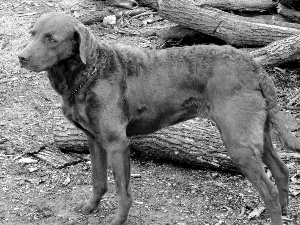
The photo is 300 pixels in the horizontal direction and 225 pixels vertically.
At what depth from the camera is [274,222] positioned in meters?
5.39

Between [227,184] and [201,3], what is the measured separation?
4239 millimetres

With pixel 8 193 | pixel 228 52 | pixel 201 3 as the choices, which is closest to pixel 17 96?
pixel 8 193

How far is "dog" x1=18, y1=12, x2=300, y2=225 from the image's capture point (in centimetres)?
516

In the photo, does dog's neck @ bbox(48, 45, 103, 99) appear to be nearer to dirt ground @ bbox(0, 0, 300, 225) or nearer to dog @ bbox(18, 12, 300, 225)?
dog @ bbox(18, 12, 300, 225)

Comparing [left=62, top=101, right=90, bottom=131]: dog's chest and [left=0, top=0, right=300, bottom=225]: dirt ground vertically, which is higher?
[left=62, top=101, right=90, bottom=131]: dog's chest

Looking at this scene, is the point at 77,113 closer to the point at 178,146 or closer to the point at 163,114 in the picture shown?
the point at 163,114

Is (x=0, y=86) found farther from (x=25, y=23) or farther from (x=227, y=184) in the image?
(x=227, y=184)

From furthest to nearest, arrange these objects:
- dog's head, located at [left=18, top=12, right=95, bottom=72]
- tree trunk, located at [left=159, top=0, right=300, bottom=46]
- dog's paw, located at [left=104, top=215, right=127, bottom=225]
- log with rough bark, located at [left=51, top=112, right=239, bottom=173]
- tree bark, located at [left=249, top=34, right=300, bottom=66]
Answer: tree trunk, located at [left=159, top=0, right=300, bottom=46]
tree bark, located at [left=249, top=34, right=300, bottom=66]
log with rough bark, located at [left=51, top=112, right=239, bottom=173]
dog's paw, located at [left=104, top=215, right=127, bottom=225]
dog's head, located at [left=18, top=12, right=95, bottom=72]

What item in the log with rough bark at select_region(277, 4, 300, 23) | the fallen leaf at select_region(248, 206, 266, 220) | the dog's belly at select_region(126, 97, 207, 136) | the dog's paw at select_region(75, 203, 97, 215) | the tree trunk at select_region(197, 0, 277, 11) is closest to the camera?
the dog's belly at select_region(126, 97, 207, 136)

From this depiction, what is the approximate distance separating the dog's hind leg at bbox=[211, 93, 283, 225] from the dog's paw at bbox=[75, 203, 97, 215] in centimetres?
161

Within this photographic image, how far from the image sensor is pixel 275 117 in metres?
5.33

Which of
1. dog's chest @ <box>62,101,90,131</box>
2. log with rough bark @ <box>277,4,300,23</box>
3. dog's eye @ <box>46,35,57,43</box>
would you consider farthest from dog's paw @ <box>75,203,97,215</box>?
log with rough bark @ <box>277,4,300,23</box>

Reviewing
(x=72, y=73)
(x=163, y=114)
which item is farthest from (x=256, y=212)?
(x=72, y=73)

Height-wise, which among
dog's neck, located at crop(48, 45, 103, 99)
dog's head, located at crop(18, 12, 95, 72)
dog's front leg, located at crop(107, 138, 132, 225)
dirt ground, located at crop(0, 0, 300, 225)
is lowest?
dirt ground, located at crop(0, 0, 300, 225)
